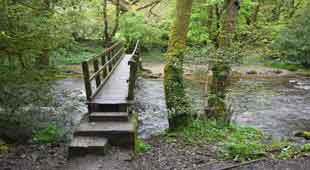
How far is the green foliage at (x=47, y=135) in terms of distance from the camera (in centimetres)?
572

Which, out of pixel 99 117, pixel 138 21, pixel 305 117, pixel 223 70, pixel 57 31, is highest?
pixel 138 21

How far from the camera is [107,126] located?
5.13 meters

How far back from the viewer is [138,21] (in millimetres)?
20359

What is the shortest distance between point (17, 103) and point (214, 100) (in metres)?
4.09

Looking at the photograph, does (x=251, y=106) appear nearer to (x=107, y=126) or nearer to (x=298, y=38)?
(x=107, y=126)

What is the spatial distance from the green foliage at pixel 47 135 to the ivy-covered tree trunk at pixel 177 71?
2338 mm

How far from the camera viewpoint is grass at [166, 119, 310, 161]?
468 centimetres

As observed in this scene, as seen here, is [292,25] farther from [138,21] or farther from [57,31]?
[57,31]

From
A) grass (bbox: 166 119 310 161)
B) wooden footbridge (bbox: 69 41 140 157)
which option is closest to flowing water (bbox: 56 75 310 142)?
grass (bbox: 166 119 310 161)

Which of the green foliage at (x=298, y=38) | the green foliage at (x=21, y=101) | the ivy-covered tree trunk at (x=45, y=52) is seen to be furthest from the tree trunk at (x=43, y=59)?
the green foliage at (x=298, y=38)

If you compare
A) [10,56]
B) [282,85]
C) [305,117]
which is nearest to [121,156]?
[10,56]

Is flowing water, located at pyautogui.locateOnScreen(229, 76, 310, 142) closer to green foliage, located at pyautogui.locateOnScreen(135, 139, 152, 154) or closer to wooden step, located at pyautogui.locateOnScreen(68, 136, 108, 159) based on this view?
green foliage, located at pyautogui.locateOnScreen(135, 139, 152, 154)

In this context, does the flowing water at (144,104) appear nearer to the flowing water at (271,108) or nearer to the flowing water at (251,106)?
the flowing water at (251,106)

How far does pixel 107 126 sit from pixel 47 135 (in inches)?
58.7
